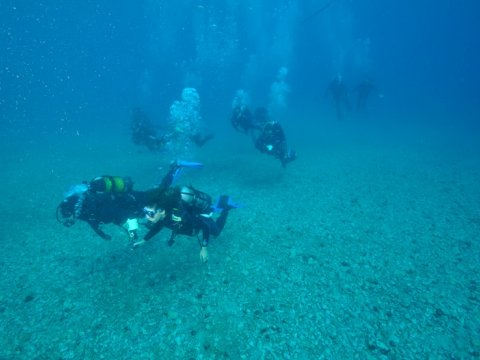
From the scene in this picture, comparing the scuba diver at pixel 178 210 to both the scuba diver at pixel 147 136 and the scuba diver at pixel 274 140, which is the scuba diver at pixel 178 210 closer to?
the scuba diver at pixel 274 140

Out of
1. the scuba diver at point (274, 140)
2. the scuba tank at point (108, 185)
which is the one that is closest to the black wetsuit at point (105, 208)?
the scuba tank at point (108, 185)

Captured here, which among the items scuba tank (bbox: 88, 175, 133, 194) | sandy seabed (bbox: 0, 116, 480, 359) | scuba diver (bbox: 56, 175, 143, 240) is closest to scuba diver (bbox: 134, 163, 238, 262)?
scuba diver (bbox: 56, 175, 143, 240)

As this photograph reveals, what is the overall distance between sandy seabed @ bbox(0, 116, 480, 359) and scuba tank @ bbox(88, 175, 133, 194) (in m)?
1.91

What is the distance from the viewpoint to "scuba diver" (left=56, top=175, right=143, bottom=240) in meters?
6.12

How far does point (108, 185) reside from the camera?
6281 millimetres

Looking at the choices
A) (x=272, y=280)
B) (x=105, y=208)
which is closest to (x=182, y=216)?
(x=105, y=208)

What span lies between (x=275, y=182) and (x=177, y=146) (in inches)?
316

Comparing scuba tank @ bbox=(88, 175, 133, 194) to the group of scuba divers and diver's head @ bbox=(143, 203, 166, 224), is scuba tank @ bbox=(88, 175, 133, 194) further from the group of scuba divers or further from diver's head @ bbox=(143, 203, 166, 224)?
diver's head @ bbox=(143, 203, 166, 224)

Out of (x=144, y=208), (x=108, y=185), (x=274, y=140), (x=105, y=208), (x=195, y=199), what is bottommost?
(x=105, y=208)

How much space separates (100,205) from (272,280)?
4093mm

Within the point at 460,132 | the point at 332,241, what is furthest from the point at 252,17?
the point at 332,241

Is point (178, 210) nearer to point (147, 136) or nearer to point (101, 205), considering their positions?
point (101, 205)

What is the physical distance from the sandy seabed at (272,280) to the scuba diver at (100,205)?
1257 millimetres

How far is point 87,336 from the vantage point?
5008mm
